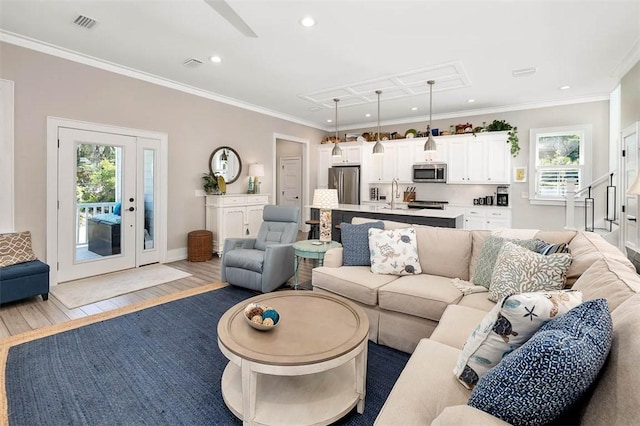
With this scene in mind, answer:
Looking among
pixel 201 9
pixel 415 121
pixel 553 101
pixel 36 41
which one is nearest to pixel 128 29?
pixel 201 9

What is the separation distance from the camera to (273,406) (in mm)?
1705

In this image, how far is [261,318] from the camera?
74.1 inches

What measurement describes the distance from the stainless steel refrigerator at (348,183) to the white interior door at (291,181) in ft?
3.62

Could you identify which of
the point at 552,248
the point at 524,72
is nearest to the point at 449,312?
the point at 552,248

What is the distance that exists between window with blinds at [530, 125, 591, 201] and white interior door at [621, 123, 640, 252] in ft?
5.04

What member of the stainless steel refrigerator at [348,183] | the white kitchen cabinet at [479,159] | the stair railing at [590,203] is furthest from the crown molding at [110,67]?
the stair railing at [590,203]

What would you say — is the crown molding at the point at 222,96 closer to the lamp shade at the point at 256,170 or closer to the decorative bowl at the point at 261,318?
the lamp shade at the point at 256,170

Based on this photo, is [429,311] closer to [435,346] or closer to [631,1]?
[435,346]

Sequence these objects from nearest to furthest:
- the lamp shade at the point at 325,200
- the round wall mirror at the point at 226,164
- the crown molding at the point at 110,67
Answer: the crown molding at the point at 110,67
the lamp shade at the point at 325,200
the round wall mirror at the point at 226,164

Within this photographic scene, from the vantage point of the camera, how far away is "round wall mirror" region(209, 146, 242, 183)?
583 cm

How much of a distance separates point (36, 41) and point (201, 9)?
7.57 feet

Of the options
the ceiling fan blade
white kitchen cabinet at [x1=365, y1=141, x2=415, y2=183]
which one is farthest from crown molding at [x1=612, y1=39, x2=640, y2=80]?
the ceiling fan blade

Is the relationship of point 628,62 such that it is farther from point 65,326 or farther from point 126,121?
point 65,326

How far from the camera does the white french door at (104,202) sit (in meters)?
4.10
